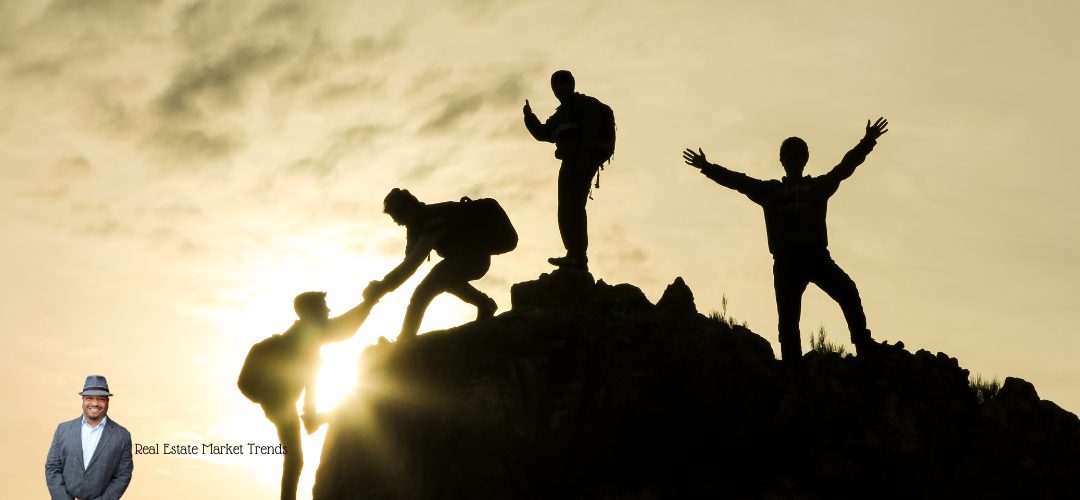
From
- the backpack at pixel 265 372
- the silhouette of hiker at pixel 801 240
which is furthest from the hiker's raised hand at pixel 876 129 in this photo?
the backpack at pixel 265 372

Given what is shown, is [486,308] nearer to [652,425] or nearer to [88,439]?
[652,425]

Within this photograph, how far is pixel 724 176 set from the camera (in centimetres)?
1598

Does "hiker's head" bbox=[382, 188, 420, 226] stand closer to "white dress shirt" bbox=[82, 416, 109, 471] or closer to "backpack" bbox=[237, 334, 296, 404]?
"backpack" bbox=[237, 334, 296, 404]

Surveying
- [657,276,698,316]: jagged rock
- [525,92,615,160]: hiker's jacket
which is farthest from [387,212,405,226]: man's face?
[657,276,698,316]: jagged rock

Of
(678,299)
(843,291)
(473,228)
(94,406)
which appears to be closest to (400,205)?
(473,228)

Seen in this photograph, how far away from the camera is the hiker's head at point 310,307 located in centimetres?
1398

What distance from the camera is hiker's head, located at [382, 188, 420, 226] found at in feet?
50.4

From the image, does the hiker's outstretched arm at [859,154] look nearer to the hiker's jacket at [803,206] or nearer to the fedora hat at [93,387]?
the hiker's jacket at [803,206]

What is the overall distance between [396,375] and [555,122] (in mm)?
4716

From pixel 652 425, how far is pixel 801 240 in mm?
3377

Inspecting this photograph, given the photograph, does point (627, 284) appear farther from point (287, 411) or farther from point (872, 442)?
point (287, 411)

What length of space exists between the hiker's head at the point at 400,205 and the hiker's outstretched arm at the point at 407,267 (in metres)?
0.39

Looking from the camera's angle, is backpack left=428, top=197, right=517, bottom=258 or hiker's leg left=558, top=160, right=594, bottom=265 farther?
hiker's leg left=558, top=160, right=594, bottom=265

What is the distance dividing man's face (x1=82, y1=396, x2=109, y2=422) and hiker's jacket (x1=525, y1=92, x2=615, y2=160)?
7386 millimetres
